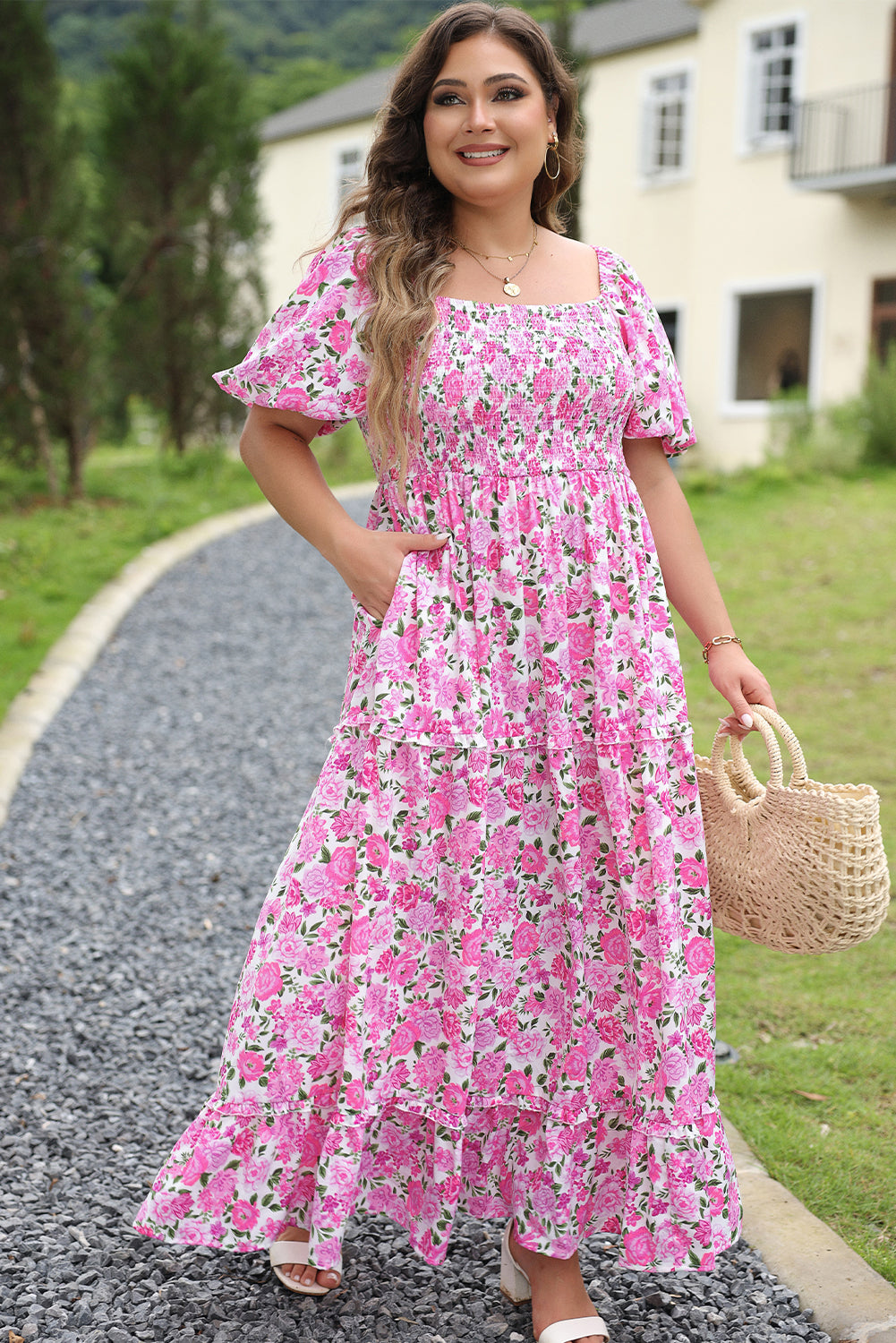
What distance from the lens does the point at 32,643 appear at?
5949mm

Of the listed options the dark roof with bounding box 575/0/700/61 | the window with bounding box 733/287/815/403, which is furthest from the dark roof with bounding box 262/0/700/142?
the window with bounding box 733/287/815/403

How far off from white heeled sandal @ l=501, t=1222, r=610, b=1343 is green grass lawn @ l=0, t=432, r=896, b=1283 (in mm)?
523

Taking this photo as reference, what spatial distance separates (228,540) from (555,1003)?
748 cm

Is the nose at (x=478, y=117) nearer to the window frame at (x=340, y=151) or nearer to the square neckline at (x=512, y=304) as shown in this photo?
the square neckline at (x=512, y=304)

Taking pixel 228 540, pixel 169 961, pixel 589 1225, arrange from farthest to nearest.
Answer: pixel 228 540 < pixel 169 961 < pixel 589 1225

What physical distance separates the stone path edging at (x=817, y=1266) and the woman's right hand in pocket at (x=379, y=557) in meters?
1.24

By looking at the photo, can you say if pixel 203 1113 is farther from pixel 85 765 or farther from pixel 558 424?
pixel 85 765

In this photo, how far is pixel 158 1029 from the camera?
2.77 meters

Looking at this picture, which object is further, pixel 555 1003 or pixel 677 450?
pixel 677 450

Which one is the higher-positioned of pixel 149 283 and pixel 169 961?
pixel 149 283

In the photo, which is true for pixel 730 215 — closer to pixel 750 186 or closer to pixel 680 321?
pixel 750 186

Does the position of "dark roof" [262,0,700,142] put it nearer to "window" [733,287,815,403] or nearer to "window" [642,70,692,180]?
"window" [642,70,692,180]

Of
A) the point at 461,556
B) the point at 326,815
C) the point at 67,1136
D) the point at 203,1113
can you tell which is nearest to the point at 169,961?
the point at 67,1136

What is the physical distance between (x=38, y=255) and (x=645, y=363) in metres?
8.63
